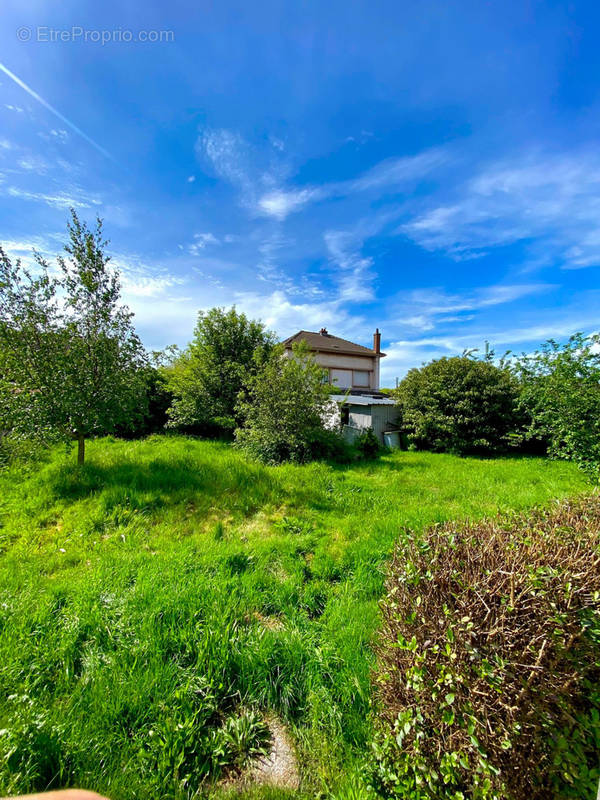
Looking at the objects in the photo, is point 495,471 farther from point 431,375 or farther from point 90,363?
point 90,363

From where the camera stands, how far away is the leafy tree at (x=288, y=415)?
830cm

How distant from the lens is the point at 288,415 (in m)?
8.40

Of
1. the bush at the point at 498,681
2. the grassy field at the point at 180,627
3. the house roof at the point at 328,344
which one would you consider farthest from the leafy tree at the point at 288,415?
the house roof at the point at 328,344

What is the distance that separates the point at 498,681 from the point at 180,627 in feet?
6.94

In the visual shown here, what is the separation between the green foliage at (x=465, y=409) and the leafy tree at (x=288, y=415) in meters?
4.71

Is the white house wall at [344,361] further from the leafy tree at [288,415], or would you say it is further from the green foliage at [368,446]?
the leafy tree at [288,415]

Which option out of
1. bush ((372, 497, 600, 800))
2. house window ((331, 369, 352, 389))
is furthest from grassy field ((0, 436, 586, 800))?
house window ((331, 369, 352, 389))

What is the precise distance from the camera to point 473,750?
1.22m

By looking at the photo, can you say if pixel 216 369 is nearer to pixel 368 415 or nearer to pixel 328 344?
pixel 368 415

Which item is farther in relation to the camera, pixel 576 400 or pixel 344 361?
pixel 344 361

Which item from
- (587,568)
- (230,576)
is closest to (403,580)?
(587,568)

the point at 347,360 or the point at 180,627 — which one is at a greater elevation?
the point at 347,360

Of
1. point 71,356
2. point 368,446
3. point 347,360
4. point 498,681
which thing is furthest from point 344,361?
point 498,681

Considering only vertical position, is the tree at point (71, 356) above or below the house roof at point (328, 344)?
below
